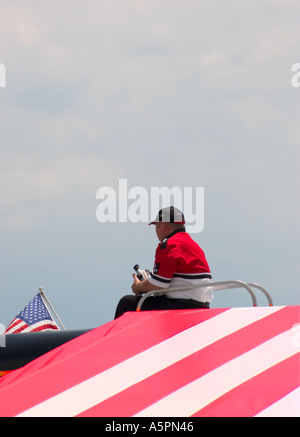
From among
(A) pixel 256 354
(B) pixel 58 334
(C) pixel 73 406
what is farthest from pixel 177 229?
(C) pixel 73 406

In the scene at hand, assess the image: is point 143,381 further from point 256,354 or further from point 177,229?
point 177,229

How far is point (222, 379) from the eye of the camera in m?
3.54

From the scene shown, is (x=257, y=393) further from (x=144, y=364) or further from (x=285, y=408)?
(x=144, y=364)

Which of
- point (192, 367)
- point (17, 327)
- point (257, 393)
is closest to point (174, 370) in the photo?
point (192, 367)

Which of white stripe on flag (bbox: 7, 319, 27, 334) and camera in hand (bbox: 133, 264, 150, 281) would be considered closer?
camera in hand (bbox: 133, 264, 150, 281)

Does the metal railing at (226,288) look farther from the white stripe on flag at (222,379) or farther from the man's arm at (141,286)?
the white stripe on flag at (222,379)

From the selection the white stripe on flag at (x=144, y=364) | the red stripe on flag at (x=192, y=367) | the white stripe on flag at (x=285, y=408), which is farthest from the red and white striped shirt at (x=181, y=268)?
the white stripe on flag at (x=285, y=408)

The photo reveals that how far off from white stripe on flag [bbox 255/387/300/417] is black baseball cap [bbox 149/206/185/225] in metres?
2.66

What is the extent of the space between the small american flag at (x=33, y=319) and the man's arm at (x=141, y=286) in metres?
3.62

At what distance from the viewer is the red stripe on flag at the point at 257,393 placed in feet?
10.6

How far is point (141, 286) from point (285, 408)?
241 cm

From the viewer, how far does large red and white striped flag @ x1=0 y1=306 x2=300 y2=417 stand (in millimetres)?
3336

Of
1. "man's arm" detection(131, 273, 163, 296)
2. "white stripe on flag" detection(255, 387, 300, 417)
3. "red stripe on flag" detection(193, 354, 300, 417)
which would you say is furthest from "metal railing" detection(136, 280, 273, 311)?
"white stripe on flag" detection(255, 387, 300, 417)

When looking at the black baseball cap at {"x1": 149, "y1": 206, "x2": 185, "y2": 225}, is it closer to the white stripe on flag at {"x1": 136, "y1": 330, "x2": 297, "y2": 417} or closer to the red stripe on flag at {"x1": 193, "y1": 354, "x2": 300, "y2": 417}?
the white stripe on flag at {"x1": 136, "y1": 330, "x2": 297, "y2": 417}
